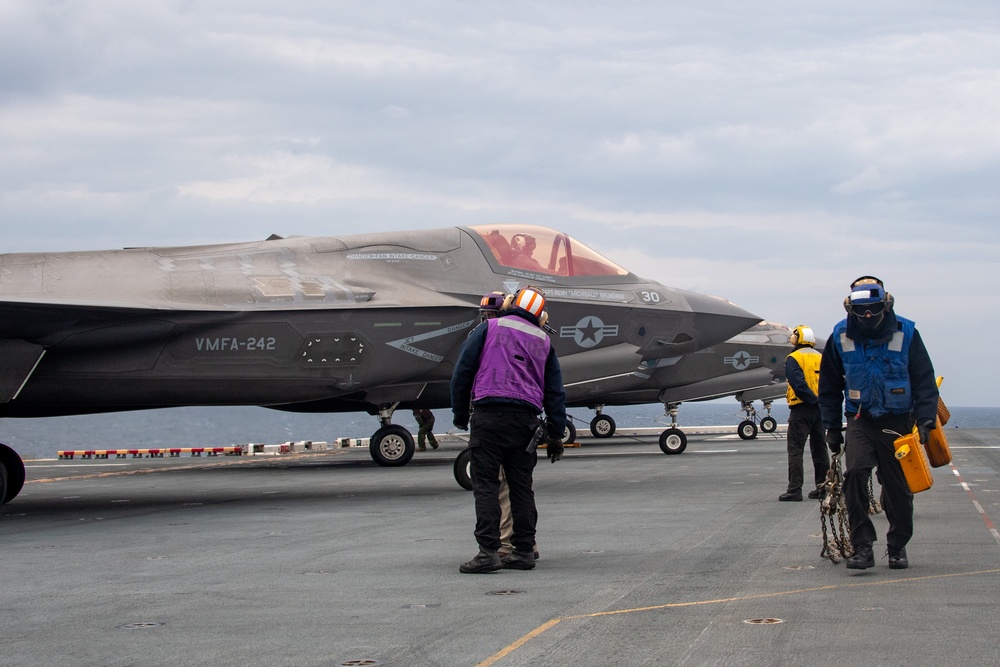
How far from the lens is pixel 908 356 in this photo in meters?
6.91

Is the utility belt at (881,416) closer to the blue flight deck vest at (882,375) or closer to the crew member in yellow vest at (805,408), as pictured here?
the blue flight deck vest at (882,375)

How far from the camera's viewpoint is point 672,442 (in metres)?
22.4

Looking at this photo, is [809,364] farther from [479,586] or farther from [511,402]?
[479,586]

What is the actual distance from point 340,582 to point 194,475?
1271 cm

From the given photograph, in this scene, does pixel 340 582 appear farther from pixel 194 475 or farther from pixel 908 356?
pixel 194 475

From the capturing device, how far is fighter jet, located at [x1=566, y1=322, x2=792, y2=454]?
25.2 meters

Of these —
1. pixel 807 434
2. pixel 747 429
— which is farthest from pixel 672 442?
pixel 807 434

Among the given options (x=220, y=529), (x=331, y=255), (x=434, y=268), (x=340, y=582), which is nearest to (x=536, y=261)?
(x=434, y=268)

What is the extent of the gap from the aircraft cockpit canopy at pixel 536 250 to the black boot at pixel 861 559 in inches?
347

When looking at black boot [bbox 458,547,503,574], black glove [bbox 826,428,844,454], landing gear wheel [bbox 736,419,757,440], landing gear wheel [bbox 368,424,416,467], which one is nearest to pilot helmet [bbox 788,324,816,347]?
black glove [bbox 826,428,844,454]

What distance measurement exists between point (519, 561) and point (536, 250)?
8.57m

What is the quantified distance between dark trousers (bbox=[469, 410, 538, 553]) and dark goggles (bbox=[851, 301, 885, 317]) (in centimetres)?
232

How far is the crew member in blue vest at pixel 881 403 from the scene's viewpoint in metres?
6.79

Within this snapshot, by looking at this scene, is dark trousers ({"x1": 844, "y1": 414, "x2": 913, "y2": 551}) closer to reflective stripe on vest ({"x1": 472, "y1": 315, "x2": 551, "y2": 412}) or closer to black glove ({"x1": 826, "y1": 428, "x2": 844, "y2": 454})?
black glove ({"x1": 826, "y1": 428, "x2": 844, "y2": 454})
